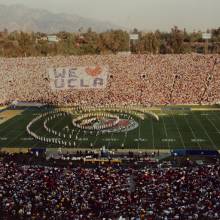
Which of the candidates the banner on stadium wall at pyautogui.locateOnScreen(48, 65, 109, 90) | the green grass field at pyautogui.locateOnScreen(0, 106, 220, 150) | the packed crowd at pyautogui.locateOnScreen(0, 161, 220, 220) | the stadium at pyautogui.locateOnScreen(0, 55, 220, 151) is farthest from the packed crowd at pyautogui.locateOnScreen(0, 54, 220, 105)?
the packed crowd at pyautogui.locateOnScreen(0, 161, 220, 220)

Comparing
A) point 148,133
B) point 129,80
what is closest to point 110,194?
point 148,133

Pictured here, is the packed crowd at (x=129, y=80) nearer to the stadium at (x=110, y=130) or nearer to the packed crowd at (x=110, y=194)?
the stadium at (x=110, y=130)

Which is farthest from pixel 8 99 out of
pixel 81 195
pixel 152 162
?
pixel 81 195

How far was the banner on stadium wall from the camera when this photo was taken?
65.6 meters

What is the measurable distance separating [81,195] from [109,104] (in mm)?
A: 34356

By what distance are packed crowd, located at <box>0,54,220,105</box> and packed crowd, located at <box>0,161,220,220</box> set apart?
32.1 m

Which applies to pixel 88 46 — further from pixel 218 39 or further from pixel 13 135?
pixel 13 135

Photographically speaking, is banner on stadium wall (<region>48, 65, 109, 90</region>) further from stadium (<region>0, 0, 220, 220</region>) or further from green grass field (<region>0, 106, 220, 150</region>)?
green grass field (<region>0, 106, 220, 150</region>)

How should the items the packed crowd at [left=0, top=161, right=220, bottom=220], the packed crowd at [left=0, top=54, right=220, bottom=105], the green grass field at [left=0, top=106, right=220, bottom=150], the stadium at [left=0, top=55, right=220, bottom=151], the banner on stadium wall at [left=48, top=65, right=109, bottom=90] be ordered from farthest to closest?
the banner on stadium wall at [left=48, top=65, right=109, bottom=90]
the packed crowd at [left=0, top=54, right=220, bottom=105]
the stadium at [left=0, top=55, right=220, bottom=151]
the green grass field at [left=0, top=106, right=220, bottom=150]
the packed crowd at [left=0, top=161, right=220, bottom=220]

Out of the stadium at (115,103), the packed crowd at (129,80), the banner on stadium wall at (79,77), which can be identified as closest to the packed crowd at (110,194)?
the stadium at (115,103)

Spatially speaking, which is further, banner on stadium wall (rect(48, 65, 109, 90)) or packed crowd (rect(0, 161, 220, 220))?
banner on stadium wall (rect(48, 65, 109, 90))

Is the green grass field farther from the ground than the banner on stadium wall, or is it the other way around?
the banner on stadium wall

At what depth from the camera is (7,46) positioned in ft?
312

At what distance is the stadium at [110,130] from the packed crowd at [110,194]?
0.05 metres
